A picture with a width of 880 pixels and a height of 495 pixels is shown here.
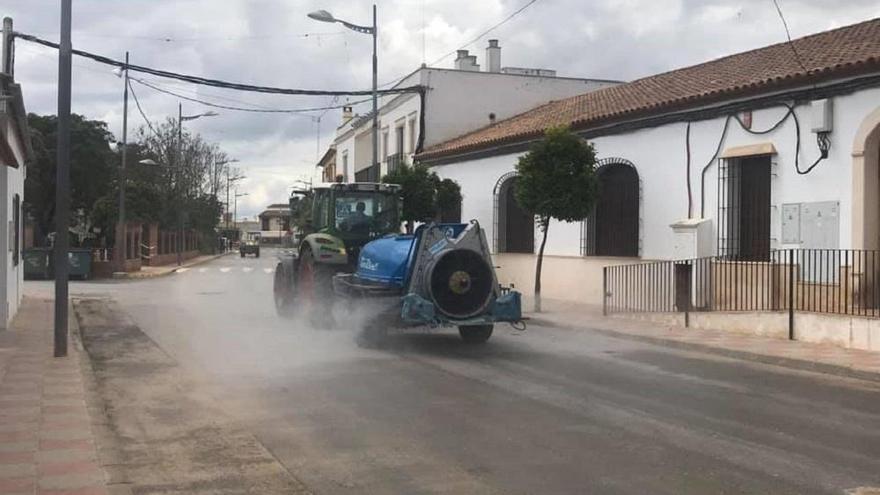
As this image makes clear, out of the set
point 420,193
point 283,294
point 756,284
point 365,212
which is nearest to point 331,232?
point 365,212

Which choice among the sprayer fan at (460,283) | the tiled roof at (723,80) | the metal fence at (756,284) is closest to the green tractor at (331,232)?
the sprayer fan at (460,283)

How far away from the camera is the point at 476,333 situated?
1363cm

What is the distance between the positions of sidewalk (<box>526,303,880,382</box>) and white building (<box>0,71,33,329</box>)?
9.52m

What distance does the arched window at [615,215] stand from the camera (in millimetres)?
20625

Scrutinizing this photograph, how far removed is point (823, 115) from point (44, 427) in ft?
42.0

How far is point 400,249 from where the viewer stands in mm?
13297

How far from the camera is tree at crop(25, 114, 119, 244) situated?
4562cm

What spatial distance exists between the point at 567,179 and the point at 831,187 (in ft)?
17.0

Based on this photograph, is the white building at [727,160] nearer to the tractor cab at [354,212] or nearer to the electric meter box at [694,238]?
the electric meter box at [694,238]

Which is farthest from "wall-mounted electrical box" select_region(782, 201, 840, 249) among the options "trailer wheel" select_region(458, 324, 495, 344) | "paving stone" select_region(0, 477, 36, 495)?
"paving stone" select_region(0, 477, 36, 495)

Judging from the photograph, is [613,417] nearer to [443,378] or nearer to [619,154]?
[443,378]

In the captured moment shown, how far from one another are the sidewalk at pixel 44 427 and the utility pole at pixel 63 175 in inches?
27.5

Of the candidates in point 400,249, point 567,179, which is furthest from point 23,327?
→ point 567,179

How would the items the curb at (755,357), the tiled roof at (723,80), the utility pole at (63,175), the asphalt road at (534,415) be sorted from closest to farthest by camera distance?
the asphalt road at (534,415) → the curb at (755,357) → the utility pole at (63,175) → the tiled roof at (723,80)
